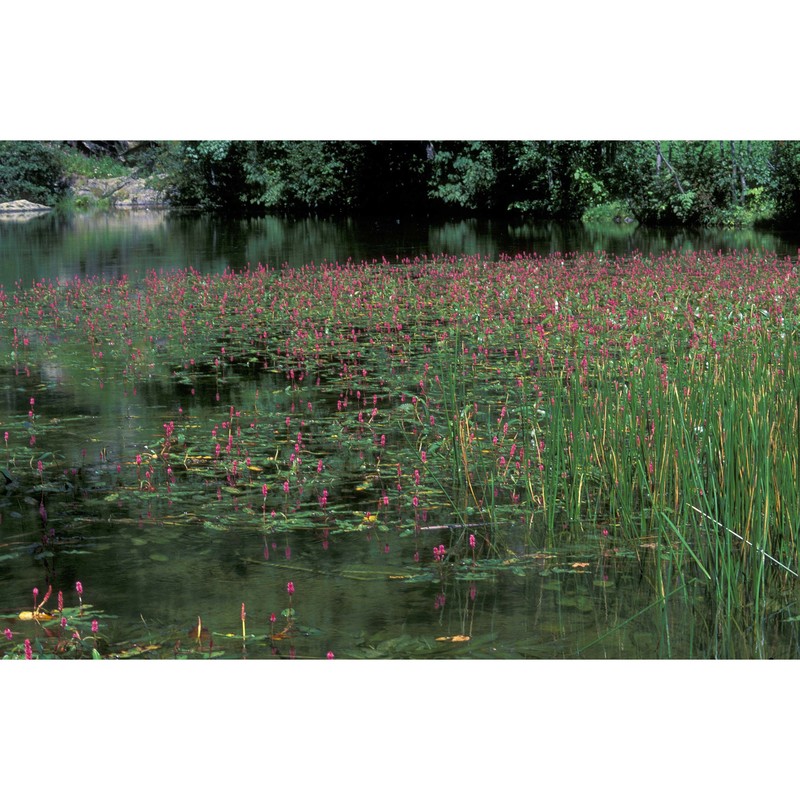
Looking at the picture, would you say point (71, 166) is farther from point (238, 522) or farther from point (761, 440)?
point (761, 440)

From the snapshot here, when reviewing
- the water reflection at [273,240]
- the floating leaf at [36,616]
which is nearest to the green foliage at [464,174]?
the water reflection at [273,240]

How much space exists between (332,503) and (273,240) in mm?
13062

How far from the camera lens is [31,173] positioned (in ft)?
45.0

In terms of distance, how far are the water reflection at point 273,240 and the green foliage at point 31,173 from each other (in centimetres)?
112

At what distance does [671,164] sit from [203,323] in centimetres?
608

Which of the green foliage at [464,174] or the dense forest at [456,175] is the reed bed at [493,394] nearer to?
the dense forest at [456,175]

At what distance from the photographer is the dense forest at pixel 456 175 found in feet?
41.7

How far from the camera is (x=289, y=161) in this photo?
14469 mm

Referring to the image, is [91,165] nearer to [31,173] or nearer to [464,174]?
[31,173]

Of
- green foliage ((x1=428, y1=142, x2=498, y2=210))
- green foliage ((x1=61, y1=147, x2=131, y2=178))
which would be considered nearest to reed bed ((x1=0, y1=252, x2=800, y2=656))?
green foliage ((x1=61, y1=147, x2=131, y2=178))

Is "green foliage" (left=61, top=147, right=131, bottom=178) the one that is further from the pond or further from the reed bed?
the pond

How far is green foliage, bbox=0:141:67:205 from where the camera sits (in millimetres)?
12008

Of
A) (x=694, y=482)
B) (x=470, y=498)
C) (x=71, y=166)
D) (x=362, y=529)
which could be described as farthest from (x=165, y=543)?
(x=71, y=166)

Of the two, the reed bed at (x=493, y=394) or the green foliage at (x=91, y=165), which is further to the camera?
the green foliage at (x=91, y=165)
